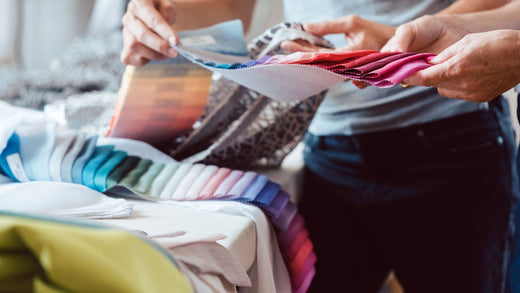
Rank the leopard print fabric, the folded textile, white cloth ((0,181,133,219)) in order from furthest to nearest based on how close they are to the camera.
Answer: the leopard print fabric → white cloth ((0,181,133,219)) → the folded textile

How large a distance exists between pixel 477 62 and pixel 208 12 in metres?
0.42

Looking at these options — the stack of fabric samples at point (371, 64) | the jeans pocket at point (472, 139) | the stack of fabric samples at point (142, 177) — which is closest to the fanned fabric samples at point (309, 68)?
the stack of fabric samples at point (371, 64)

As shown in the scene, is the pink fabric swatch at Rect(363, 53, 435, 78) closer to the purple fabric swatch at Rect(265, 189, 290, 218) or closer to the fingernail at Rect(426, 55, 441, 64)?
the fingernail at Rect(426, 55, 441, 64)

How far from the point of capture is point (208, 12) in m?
0.67

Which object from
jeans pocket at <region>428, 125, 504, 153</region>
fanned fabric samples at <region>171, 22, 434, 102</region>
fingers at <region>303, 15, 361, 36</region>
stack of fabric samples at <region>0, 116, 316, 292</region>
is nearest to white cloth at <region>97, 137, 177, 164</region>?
stack of fabric samples at <region>0, 116, 316, 292</region>

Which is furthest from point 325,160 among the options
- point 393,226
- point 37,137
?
point 37,137

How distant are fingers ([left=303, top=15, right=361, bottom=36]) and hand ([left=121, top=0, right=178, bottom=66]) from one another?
164 mm

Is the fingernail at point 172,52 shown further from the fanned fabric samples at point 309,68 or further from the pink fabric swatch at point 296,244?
the pink fabric swatch at point 296,244

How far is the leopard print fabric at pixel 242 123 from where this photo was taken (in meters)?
0.56

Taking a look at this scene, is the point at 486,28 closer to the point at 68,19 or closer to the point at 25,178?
the point at 25,178

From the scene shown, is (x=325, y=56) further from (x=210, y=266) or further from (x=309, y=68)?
(x=210, y=266)

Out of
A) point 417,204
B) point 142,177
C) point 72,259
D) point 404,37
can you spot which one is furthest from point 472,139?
point 72,259

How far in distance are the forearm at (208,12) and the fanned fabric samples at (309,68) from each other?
140mm

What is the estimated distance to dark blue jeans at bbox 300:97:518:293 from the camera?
0.60 m
